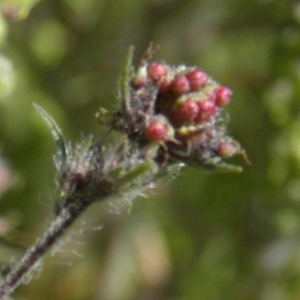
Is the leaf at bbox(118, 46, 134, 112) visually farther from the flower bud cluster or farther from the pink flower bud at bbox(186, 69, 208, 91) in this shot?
the pink flower bud at bbox(186, 69, 208, 91)

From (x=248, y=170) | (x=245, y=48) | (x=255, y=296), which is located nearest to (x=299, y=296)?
(x=255, y=296)

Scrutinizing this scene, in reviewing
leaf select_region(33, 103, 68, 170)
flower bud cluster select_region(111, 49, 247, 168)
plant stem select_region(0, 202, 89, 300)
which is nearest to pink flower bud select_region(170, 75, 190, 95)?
flower bud cluster select_region(111, 49, 247, 168)

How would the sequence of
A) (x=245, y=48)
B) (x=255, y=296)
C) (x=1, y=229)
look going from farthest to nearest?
(x=245, y=48) < (x=255, y=296) < (x=1, y=229)

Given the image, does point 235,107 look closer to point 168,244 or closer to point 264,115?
point 264,115

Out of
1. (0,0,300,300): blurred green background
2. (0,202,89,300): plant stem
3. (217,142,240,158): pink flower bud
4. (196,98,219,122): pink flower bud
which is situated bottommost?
(0,202,89,300): plant stem

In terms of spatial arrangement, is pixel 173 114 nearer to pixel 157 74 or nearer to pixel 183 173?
pixel 157 74
